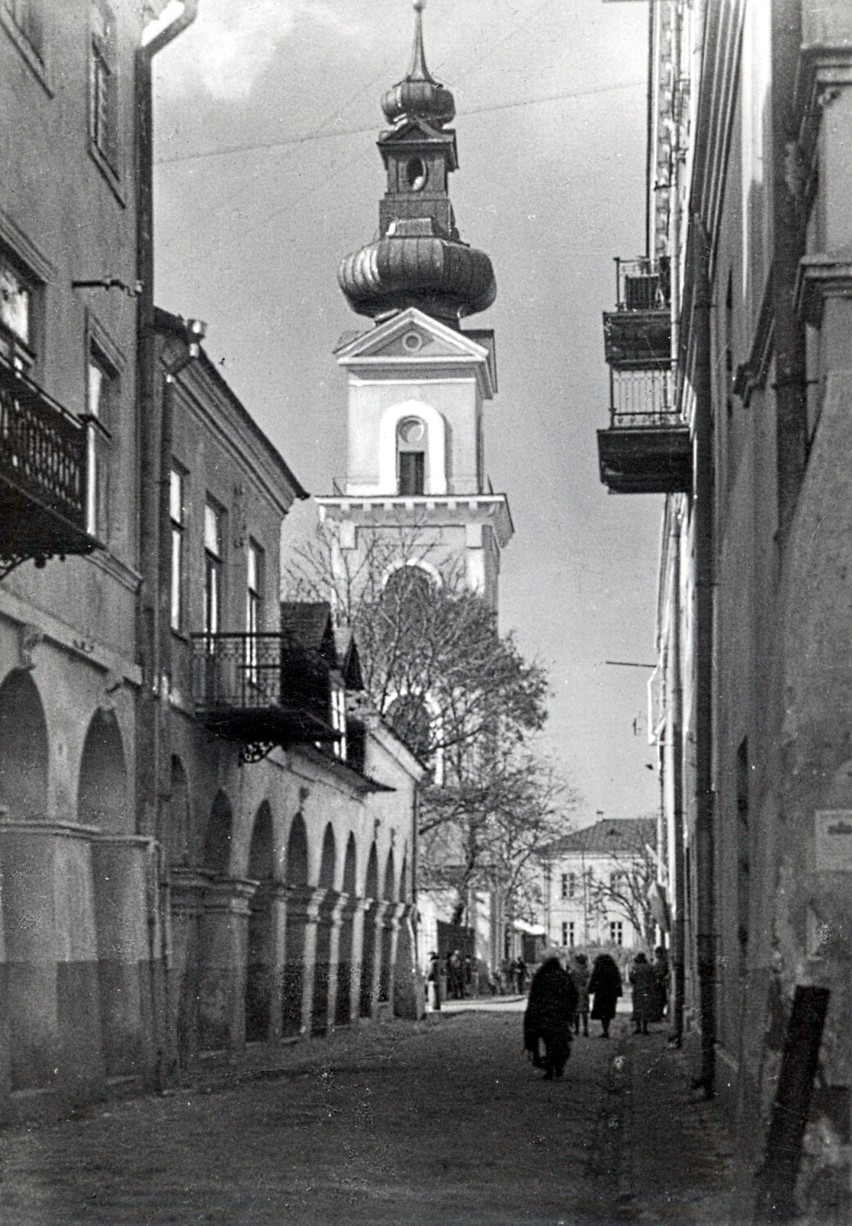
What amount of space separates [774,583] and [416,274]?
56205 mm

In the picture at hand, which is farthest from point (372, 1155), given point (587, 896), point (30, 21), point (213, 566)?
point (587, 896)

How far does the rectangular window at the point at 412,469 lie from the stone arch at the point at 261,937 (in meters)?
42.3

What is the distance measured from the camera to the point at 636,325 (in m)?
29.4

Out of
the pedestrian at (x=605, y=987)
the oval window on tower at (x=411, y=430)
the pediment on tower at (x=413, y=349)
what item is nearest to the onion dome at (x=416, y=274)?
the pediment on tower at (x=413, y=349)

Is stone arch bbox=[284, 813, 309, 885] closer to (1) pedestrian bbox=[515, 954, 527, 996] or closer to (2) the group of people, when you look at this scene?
(2) the group of people

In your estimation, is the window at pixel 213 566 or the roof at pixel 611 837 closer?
the window at pixel 213 566

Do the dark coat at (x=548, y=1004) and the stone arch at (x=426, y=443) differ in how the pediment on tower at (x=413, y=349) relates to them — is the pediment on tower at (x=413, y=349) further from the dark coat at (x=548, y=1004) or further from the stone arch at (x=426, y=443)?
the dark coat at (x=548, y=1004)

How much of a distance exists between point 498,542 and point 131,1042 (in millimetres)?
50489

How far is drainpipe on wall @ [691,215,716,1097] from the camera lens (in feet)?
61.0

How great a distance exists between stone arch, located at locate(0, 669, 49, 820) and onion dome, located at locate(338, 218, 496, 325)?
5147 centimetres

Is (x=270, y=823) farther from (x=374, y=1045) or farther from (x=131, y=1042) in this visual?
(x=131, y=1042)

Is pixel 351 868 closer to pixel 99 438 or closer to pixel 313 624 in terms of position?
pixel 313 624

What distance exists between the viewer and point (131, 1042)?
18109 mm

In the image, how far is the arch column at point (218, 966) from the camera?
2314 cm
